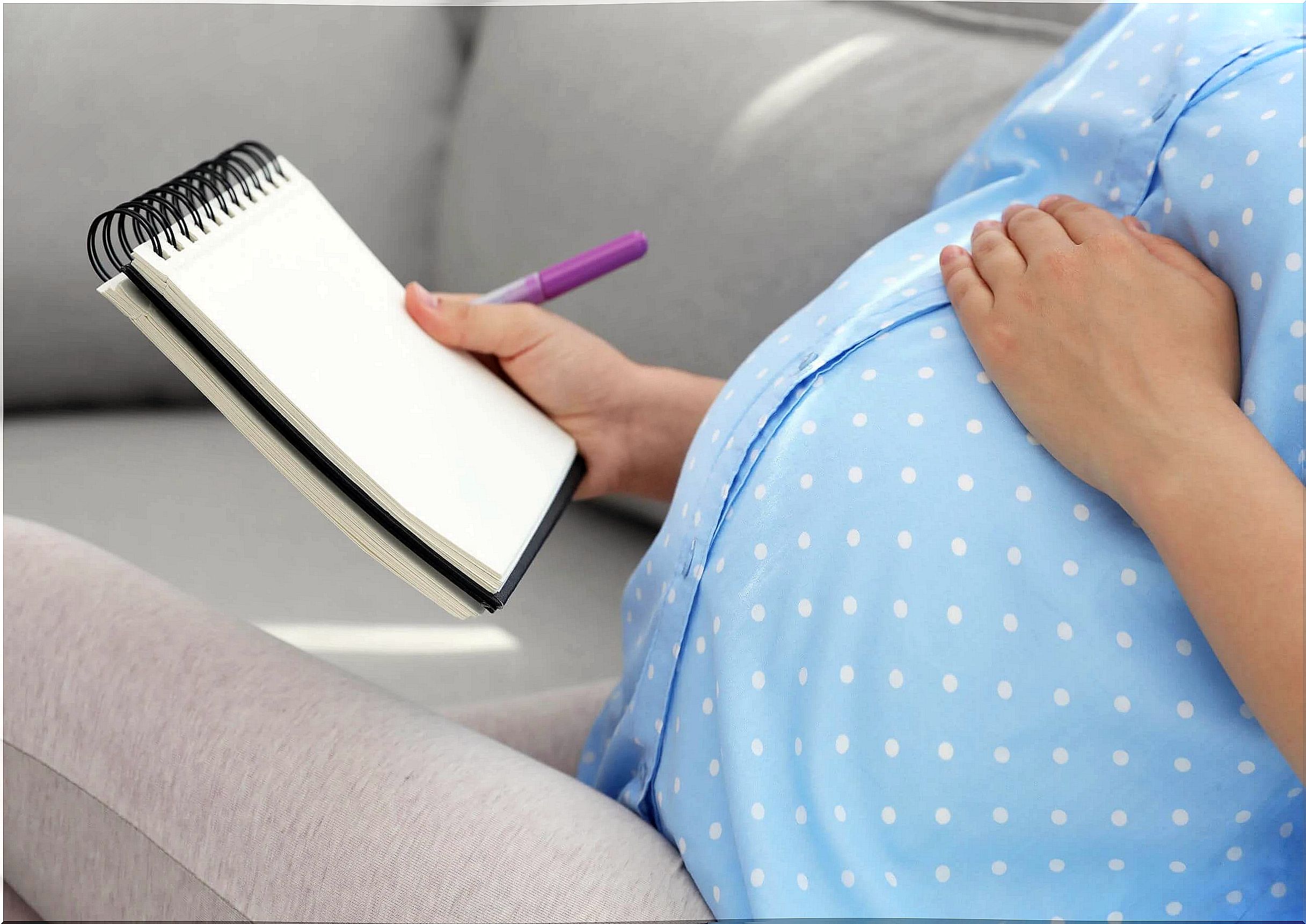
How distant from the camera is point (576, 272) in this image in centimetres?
75

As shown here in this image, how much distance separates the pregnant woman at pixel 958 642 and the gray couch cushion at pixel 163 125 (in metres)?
0.62

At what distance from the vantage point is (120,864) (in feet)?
1.74

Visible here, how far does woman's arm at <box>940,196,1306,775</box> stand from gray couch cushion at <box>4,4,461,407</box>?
2.43ft

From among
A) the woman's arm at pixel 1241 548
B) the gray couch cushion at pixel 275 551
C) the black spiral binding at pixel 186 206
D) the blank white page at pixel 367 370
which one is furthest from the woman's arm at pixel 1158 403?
the gray couch cushion at pixel 275 551

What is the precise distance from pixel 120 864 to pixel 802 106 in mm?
717

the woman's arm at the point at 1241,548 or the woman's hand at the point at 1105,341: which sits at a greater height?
the woman's hand at the point at 1105,341

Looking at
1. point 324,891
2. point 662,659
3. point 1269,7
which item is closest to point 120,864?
point 324,891

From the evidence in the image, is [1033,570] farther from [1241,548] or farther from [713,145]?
[713,145]

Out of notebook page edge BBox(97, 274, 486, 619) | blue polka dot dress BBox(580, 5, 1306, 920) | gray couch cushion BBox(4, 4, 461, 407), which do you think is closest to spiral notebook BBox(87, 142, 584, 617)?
notebook page edge BBox(97, 274, 486, 619)

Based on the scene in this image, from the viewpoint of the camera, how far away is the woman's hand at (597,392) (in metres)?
0.72

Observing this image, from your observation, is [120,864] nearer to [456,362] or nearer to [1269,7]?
[456,362]

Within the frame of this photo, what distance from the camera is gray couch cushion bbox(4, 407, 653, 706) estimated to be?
0.82 m

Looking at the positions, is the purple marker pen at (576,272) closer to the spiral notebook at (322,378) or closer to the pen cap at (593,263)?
the pen cap at (593,263)

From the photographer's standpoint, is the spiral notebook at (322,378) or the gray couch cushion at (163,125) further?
the gray couch cushion at (163,125)
